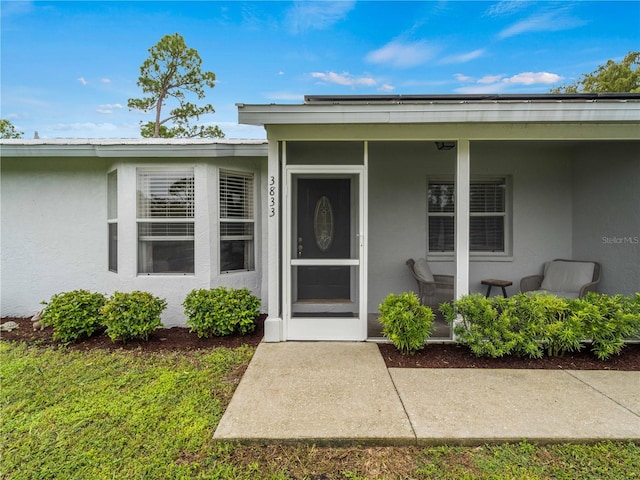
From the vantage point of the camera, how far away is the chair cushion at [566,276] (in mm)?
5320

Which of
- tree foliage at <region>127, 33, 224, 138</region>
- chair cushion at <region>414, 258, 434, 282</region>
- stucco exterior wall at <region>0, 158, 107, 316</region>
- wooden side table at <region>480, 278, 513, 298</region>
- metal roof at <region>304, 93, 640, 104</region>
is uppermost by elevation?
tree foliage at <region>127, 33, 224, 138</region>

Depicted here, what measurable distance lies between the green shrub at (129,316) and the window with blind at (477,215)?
4.79 metres

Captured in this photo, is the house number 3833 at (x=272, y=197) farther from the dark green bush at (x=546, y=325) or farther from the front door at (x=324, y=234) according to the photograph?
the dark green bush at (x=546, y=325)

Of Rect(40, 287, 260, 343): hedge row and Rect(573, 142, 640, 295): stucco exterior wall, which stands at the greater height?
Rect(573, 142, 640, 295): stucco exterior wall

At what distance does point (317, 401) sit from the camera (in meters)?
2.80

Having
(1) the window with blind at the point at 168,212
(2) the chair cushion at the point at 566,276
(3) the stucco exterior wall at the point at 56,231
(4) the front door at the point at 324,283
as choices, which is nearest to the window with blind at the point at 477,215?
(2) the chair cushion at the point at 566,276

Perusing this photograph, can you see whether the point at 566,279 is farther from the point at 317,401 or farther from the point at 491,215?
the point at 317,401

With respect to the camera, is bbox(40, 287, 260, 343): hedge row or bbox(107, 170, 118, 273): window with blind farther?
bbox(107, 170, 118, 273): window with blind

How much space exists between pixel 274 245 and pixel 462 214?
8.04 ft

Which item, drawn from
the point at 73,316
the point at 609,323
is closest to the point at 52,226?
the point at 73,316

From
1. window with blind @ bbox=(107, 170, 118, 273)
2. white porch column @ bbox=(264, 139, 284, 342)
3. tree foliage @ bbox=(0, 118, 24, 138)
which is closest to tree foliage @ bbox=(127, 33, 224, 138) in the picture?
tree foliage @ bbox=(0, 118, 24, 138)

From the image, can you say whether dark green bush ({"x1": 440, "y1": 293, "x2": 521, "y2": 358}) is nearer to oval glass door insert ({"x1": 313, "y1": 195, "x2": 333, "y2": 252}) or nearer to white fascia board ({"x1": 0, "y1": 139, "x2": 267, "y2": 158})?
oval glass door insert ({"x1": 313, "y1": 195, "x2": 333, "y2": 252})

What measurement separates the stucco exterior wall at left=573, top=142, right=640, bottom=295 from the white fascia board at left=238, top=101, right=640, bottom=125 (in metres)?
1.39

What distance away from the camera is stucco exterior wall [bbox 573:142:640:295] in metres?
4.63
